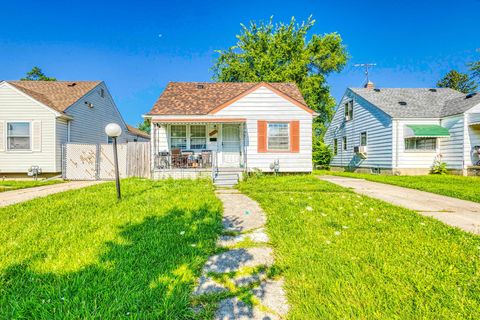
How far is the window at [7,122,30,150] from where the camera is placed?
11.5 m

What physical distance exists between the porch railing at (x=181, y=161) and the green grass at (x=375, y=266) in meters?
6.92

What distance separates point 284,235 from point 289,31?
2523cm

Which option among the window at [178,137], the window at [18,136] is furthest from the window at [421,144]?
the window at [18,136]

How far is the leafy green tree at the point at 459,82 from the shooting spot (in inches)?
1288

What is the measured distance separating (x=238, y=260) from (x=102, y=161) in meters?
11.1

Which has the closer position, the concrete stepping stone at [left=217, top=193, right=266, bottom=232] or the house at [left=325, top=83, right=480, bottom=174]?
the concrete stepping stone at [left=217, top=193, right=266, bottom=232]

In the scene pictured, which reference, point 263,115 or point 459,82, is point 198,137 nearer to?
point 263,115

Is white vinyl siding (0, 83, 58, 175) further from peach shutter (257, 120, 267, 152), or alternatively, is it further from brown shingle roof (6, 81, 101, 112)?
peach shutter (257, 120, 267, 152)

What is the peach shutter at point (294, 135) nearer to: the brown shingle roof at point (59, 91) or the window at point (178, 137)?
the window at point (178, 137)

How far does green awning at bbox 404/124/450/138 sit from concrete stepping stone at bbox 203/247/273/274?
13.8 metres

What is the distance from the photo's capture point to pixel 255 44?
24.3 metres

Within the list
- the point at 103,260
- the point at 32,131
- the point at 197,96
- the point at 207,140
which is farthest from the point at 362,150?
the point at 32,131

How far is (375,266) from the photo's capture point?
2.41 metres

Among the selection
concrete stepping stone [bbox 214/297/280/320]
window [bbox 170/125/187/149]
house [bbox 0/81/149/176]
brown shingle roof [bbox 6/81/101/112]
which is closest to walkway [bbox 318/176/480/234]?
concrete stepping stone [bbox 214/297/280/320]
